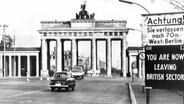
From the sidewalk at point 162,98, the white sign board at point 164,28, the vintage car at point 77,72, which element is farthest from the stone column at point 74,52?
the white sign board at point 164,28

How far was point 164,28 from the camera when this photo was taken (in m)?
7.97

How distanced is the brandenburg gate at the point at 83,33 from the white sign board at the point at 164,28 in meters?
108

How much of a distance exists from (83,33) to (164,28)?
110990 millimetres

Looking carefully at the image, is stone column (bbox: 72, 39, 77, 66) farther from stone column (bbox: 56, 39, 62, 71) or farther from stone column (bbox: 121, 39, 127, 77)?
stone column (bbox: 121, 39, 127, 77)

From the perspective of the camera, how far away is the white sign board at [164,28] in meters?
7.76

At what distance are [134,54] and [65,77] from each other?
263 ft

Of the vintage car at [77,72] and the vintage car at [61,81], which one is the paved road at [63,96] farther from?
the vintage car at [77,72]

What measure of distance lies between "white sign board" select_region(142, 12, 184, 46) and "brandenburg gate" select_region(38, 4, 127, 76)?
10829cm

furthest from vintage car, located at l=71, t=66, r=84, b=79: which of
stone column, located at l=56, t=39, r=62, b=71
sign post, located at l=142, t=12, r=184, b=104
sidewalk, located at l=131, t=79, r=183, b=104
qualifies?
sign post, located at l=142, t=12, r=184, b=104

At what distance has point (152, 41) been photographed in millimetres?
8164

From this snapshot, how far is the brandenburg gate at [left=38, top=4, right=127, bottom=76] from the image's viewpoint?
117688mm

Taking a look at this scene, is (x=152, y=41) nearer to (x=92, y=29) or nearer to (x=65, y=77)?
(x=65, y=77)

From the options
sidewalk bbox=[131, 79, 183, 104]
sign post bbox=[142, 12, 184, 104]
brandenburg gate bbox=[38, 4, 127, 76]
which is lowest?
sidewalk bbox=[131, 79, 183, 104]

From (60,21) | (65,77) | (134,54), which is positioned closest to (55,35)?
(60,21)
